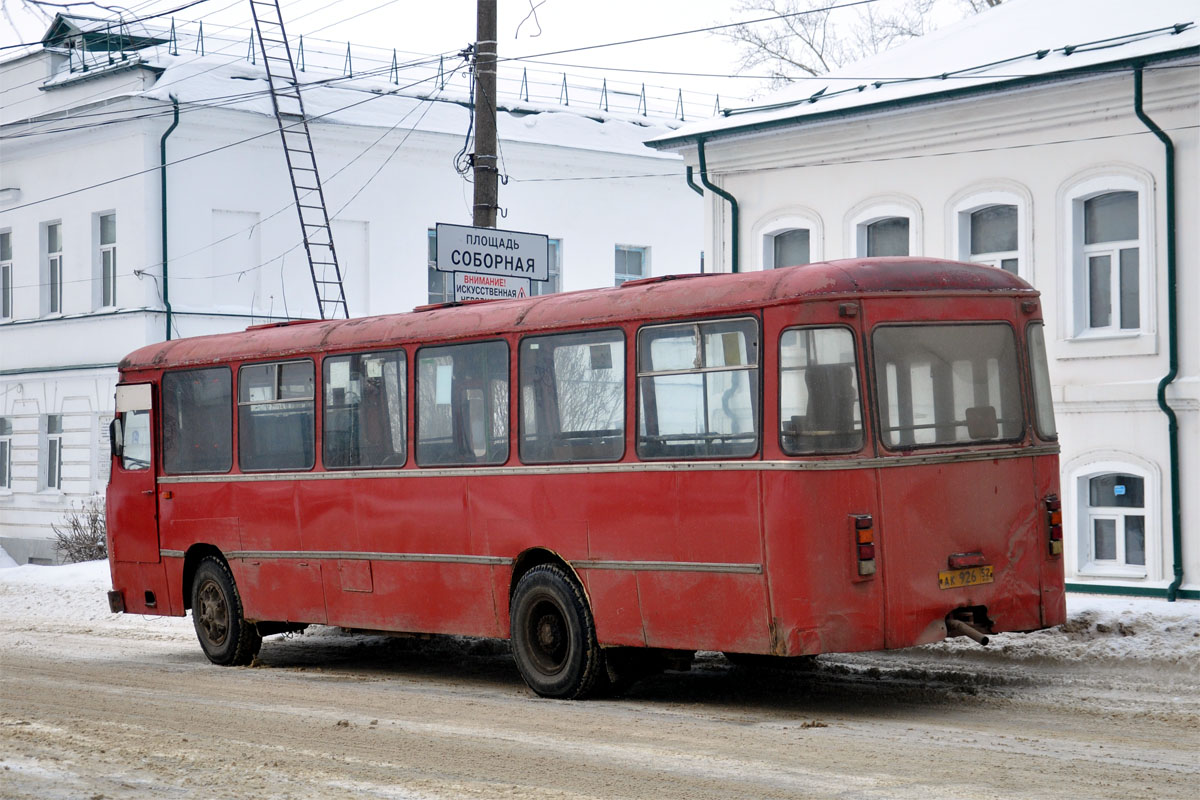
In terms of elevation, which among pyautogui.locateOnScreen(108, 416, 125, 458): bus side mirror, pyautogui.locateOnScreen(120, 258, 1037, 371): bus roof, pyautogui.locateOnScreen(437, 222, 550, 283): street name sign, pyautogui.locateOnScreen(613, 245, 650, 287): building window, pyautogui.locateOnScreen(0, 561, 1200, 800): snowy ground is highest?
pyautogui.locateOnScreen(613, 245, 650, 287): building window

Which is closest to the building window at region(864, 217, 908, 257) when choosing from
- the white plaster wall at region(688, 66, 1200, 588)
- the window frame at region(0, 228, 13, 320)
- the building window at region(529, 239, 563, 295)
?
the white plaster wall at region(688, 66, 1200, 588)

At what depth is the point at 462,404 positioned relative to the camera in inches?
487

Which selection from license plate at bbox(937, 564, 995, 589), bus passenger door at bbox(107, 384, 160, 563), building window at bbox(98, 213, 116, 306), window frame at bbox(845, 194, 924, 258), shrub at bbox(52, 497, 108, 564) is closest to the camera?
license plate at bbox(937, 564, 995, 589)

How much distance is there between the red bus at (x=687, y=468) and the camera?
1016 centimetres

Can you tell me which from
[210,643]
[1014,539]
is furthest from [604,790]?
[210,643]

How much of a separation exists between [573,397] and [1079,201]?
844 centimetres

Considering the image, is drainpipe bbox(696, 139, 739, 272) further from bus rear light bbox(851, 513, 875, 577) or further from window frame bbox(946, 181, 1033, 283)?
bus rear light bbox(851, 513, 875, 577)

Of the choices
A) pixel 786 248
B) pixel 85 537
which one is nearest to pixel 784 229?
pixel 786 248

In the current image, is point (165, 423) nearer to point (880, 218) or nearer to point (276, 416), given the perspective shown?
point (276, 416)

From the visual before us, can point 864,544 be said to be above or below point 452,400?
below

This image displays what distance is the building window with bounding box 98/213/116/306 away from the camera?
30.7m

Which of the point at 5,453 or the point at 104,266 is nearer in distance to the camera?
the point at 104,266

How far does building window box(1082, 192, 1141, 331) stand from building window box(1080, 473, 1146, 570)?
1.61 meters

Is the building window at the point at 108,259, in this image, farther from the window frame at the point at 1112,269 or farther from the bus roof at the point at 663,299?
the window frame at the point at 1112,269
